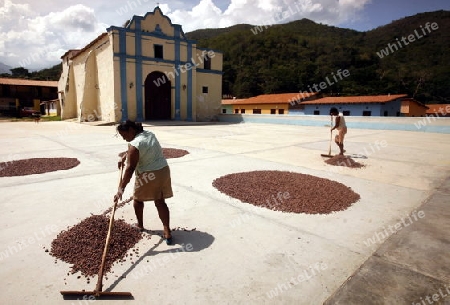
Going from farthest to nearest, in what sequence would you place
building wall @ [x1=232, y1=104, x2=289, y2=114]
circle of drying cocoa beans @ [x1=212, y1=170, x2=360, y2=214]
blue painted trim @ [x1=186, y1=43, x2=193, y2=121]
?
building wall @ [x1=232, y1=104, x2=289, y2=114] → blue painted trim @ [x1=186, y1=43, x2=193, y2=121] → circle of drying cocoa beans @ [x1=212, y1=170, x2=360, y2=214]

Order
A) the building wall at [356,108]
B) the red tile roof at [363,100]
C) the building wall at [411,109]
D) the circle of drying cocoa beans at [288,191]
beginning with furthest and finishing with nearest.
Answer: the building wall at [411,109] < the building wall at [356,108] < the red tile roof at [363,100] < the circle of drying cocoa beans at [288,191]

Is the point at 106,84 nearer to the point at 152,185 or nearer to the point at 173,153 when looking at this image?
the point at 173,153

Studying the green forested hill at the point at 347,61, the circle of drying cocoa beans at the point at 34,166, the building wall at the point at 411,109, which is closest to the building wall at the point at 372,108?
the building wall at the point at 411,109

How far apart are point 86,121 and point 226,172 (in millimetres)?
21428

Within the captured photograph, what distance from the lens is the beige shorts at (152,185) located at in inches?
118

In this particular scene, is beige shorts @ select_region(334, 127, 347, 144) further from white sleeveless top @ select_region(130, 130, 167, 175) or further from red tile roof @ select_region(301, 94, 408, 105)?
red tile roof @ select_region(301, 94, 408, 105)

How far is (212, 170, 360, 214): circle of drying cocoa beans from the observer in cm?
426

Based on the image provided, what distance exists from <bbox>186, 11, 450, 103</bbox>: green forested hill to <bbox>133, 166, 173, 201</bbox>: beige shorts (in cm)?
5138

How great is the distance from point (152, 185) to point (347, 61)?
204ft

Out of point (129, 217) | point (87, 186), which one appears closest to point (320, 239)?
point (129, 217)

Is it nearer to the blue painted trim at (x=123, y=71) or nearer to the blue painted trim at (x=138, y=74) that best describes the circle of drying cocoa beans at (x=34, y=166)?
the blue painted trim at (x=123, y=71)

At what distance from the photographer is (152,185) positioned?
3023mm

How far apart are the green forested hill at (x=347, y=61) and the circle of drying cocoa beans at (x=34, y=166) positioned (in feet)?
158

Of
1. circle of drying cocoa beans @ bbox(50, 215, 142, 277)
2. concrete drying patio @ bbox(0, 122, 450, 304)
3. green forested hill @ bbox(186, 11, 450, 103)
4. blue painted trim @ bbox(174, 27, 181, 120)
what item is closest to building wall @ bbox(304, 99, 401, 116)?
green forested hill @ bbox(186, 11, 450, 103)
